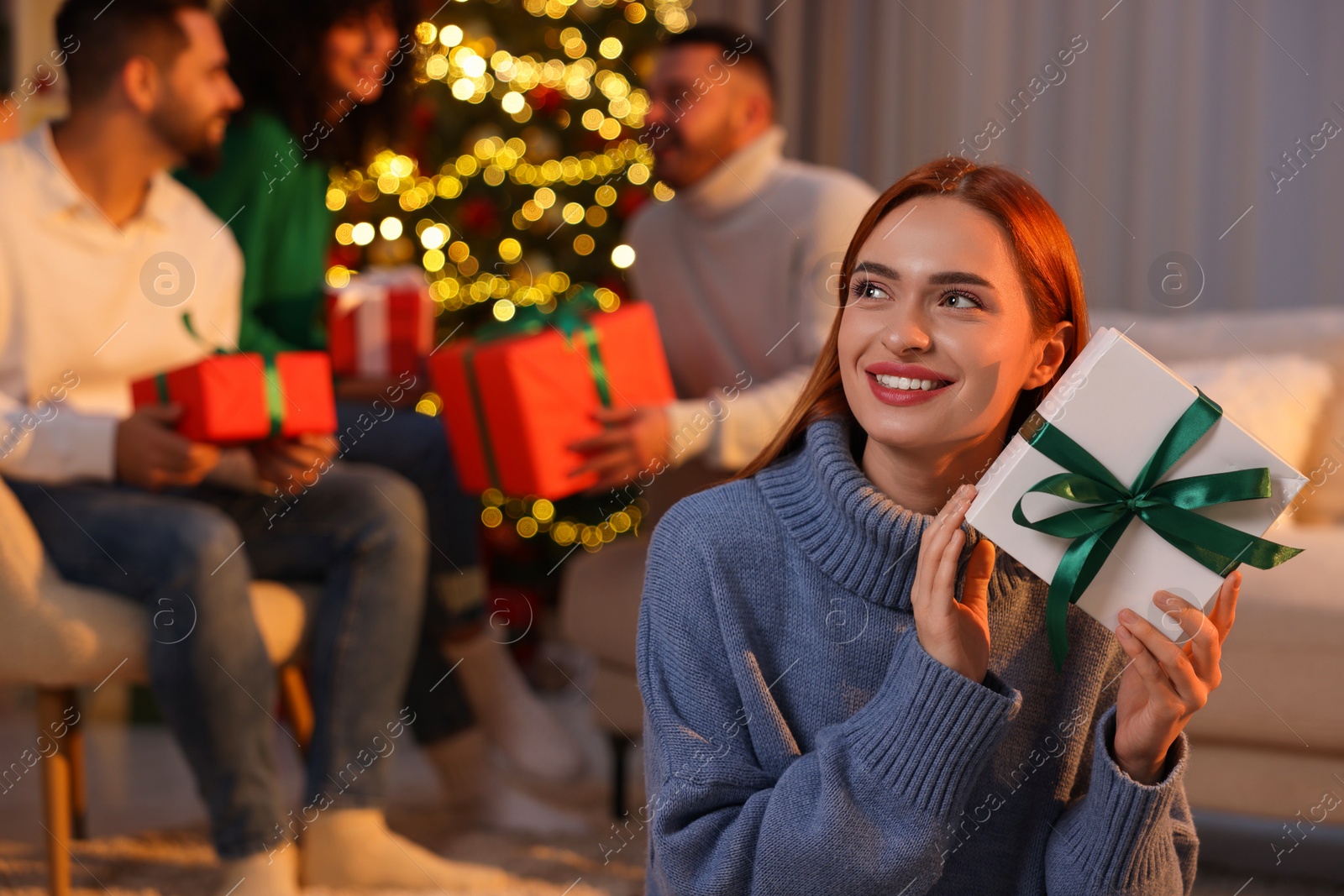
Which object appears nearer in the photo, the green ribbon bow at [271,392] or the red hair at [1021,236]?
the red hair at [1021,236]

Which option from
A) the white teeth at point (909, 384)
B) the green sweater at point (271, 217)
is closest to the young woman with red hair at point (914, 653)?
the white teeth at point (909, 384)

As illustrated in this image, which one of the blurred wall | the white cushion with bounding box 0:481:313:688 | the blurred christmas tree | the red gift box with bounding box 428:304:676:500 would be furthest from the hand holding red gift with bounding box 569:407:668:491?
the blurred wall

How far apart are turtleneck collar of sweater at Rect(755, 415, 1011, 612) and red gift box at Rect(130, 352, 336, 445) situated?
3.10ft

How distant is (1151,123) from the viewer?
3.06 meters

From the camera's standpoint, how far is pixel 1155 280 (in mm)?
3105

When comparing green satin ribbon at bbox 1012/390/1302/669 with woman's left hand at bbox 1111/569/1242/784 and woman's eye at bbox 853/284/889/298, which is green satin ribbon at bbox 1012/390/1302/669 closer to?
woman's left hand at bbox 1111/569/1242/784

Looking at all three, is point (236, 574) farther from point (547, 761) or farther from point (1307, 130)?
point (1307, 130)

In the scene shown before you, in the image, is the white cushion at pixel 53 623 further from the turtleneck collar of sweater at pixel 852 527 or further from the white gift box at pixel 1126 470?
the white gift box at pixel 1126 470

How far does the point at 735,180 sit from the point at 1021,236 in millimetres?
1307

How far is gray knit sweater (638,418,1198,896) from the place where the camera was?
89cm

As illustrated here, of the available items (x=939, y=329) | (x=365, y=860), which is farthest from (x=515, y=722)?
(x=939, y=329)

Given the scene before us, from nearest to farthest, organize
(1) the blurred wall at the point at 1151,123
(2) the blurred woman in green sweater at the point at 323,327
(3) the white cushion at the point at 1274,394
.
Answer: (3) the white cushion at the point at 1274,394, (2) the blurred woman in green sweater at the point at 323,327, (1) the blurred wall at the point at 1151,123

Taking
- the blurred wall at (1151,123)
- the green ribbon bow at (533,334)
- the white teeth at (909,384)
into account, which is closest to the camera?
the white teeth at (909,384)

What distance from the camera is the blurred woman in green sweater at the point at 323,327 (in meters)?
2.04
